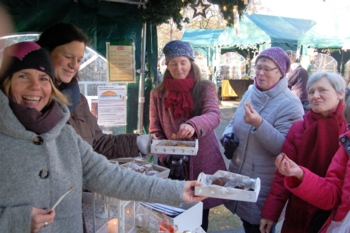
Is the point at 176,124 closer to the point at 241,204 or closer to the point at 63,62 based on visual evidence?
the point at 241,204

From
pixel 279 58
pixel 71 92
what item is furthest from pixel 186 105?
pixel 71 92

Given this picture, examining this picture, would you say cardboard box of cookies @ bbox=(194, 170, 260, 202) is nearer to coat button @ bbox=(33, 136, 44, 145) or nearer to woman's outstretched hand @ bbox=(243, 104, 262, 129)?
woman's outstretched hand @ bbox=(243, 104, 262, 129)

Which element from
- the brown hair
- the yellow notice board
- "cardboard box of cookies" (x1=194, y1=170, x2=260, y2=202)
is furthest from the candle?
the yellow notice board

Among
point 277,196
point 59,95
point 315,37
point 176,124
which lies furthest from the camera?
point 315,37

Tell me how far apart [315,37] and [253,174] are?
11.3 m

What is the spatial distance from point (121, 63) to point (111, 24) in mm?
484

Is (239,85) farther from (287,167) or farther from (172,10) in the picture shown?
(287,167)

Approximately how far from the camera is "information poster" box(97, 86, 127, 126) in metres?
3.79

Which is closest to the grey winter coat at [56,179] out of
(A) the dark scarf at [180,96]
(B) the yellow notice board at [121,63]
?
(A) the dark scarf at [180,96]

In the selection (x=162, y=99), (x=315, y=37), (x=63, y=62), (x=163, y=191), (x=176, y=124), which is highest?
(x=315, y=37)

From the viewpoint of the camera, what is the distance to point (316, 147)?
1.84 metres

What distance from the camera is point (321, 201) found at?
5.49 feet

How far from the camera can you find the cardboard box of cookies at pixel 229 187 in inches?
57.8

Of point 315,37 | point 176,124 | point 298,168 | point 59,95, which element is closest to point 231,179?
point 298,168
